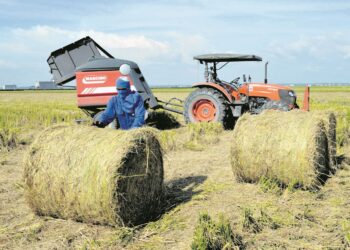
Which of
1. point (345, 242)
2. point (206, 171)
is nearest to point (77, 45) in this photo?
point (206, 171)

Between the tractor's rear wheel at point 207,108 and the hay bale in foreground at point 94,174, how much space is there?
6971mm

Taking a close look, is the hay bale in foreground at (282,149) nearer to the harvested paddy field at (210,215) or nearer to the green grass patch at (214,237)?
the harvested paddy field at (210,215)

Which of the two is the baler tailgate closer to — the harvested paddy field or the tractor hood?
the tractor hood

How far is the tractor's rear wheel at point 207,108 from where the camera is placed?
39.9 ft

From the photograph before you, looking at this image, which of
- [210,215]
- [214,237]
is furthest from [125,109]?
[214,237]

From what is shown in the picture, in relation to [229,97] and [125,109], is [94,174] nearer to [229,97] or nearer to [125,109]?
[125,109]

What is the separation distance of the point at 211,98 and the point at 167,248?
829 cm

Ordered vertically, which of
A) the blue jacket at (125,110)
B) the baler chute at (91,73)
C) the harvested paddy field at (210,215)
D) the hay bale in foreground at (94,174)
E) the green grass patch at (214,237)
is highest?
the baler chute at (91,73)

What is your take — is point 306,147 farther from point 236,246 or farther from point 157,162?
point 236,246

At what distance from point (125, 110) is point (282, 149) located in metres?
2.24

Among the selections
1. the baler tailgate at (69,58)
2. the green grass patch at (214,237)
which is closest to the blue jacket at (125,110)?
the green grass patch at (214,237)

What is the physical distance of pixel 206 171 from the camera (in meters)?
7.54

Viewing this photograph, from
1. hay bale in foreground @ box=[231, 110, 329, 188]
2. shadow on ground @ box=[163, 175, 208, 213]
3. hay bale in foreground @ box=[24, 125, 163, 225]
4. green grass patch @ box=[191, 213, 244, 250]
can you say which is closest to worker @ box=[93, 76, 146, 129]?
hay bale in foreground @ box=[24, 125, 163, 225]

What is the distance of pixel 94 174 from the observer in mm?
4684
